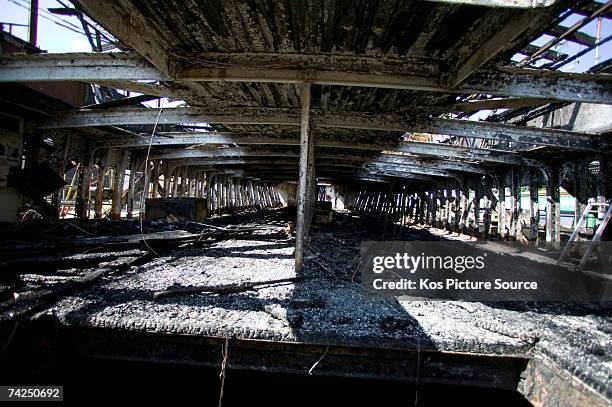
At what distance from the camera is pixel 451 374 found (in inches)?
112

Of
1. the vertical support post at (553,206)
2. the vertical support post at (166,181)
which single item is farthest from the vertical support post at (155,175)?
the vertical support post at (553,206)

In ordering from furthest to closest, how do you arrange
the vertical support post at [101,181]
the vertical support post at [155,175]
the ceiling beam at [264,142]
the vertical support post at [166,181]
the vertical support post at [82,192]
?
the vertical support post at [166,181] < the vertical support post at [155,175] < the vertical support post at [101,181] < the vertical support post at [82,192] < the ceiling beam at [264,142]

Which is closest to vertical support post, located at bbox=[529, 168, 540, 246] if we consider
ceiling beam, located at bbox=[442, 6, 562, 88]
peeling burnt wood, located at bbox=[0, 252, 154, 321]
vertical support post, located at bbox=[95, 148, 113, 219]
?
ceiling beam, located at bbox=[442, 6, 562, 88]

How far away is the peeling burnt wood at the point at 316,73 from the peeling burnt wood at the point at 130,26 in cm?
44

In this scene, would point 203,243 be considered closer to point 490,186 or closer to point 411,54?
point 411,54

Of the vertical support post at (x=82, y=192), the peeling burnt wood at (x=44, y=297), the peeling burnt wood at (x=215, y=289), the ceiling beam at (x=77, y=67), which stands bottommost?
the peeling burnt wood at (x=44, y=297)

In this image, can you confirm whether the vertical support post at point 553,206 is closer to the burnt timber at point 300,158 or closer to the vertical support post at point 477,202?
the burnt timber at point 300,158

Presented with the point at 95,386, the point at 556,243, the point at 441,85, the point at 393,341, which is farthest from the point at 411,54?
the point at 556,243

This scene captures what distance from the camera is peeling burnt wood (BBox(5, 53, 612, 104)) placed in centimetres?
462

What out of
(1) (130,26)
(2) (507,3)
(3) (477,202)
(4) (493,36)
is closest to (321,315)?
(2) (507,3)

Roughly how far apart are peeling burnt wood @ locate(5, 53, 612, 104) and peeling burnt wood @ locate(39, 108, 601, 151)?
206 cm

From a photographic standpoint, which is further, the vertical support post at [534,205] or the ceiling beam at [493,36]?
the vertical support post at [534,205]

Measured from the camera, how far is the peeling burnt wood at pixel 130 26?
3.37 meters

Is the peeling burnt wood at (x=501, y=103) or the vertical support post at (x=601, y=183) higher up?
the peeling burnt wood at (x=501, y=103)
